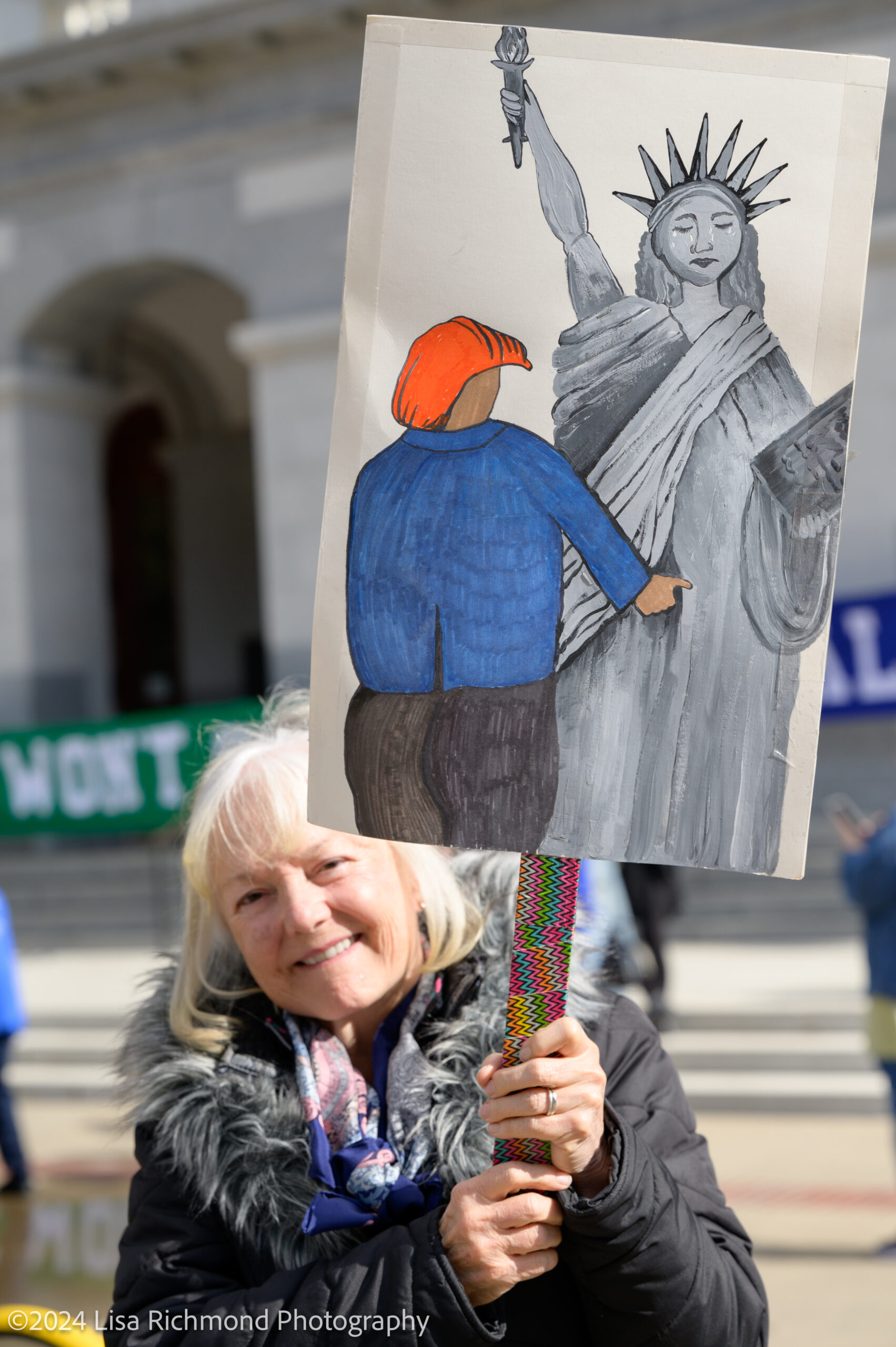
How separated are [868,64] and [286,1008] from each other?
1.38m

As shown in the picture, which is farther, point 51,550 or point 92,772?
point 51,550

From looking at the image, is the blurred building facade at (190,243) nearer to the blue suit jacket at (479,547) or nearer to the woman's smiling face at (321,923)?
the woman's smiling face at (321,923)

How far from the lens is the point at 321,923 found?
1899 mm

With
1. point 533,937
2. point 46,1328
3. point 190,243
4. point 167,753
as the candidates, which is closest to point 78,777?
point 167,753

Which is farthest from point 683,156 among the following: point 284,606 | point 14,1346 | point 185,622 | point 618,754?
point 185,622

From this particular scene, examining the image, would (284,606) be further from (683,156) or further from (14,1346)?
(683,156)

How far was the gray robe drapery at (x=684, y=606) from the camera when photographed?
1595 millimetres

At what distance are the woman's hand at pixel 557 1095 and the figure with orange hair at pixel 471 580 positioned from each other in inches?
9.0

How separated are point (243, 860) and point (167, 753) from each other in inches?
437

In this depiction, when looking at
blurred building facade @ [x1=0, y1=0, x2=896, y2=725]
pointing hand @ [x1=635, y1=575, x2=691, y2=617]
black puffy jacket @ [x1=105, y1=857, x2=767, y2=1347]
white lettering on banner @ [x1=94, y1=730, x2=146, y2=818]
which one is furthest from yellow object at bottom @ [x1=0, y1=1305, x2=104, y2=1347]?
blurred building facade @ [x1=0, y1=0, x2=896, y2=725]

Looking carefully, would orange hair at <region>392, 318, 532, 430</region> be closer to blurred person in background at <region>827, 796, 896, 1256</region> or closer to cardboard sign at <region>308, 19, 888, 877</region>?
cardboard sign at <region>308, 19, 888, 877</region>

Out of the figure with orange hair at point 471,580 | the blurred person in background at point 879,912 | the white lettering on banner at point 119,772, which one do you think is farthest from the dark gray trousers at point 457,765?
the white lettering on banner at point 119,772

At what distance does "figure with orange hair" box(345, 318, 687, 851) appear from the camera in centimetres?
164

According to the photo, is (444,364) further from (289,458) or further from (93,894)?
(289,458)
